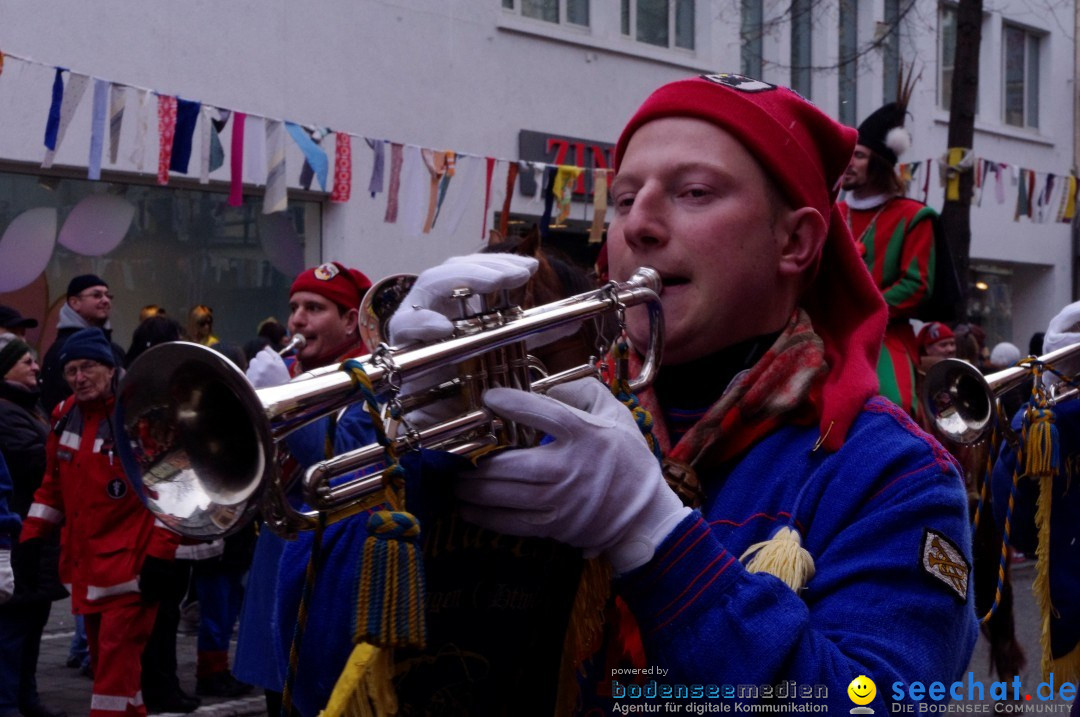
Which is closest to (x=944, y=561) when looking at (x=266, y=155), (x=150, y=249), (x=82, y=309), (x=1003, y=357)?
(x=82, y=309)

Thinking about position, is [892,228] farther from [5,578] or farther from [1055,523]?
[5,578]

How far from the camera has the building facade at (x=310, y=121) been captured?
924cm

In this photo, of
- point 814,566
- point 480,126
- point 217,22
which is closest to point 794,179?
point 814,566

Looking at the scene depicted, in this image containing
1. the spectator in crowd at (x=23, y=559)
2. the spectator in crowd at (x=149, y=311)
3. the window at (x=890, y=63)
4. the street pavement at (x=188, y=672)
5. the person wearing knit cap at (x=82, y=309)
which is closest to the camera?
the spectator in crowd at (x=23, y=559)

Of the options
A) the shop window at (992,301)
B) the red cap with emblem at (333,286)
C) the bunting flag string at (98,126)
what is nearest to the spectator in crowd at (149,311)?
the bunting flag string at (98,126)

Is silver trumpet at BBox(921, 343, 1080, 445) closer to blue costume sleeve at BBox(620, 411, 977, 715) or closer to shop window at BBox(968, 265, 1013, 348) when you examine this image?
blue costume sleeve at BBox(620, 411, 977, 715)

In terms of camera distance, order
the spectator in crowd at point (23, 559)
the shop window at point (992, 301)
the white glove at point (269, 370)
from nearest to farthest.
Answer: the white glove at point (269, 370)
the spectator in crowd at point (23, 559)
the shop window at point (992, 301)

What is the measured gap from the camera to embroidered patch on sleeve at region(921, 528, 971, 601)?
171cm

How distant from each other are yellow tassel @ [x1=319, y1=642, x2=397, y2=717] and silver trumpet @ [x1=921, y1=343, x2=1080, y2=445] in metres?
2.90

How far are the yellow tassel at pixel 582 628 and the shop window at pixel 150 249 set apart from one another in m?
8.45

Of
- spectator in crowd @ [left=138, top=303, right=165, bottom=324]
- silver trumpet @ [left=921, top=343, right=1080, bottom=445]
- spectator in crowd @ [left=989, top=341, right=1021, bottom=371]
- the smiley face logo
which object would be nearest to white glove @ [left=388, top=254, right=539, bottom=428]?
the smiley face logo

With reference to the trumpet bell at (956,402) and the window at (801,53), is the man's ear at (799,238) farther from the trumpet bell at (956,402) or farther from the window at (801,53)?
the window at (801,53)

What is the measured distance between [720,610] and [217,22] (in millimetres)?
9496

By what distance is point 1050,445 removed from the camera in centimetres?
399
